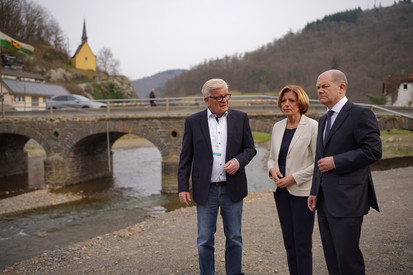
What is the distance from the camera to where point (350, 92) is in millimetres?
32156

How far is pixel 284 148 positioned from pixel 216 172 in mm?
767

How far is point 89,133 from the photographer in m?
16.7

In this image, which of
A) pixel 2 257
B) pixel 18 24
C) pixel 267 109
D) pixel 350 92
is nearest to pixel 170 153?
pixel 267 109

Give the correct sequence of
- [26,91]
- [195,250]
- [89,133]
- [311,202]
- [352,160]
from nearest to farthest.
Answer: [352,160]
[311,202]
[195,250]
[89,133]
[26,91]

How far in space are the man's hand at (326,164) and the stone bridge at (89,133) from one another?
11.9 m

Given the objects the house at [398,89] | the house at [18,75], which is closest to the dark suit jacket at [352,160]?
the house at [398,89]

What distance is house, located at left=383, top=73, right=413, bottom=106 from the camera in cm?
3158

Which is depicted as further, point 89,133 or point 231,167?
point 89,133

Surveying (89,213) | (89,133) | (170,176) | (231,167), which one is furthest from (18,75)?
(231,167)

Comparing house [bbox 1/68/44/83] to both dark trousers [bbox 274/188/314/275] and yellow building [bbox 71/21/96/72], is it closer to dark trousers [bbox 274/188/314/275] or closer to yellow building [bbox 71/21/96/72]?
yellow building [bbox 71/21/96/72]

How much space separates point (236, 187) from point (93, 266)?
3.28 metres

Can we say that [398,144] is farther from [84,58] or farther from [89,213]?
[84,58]

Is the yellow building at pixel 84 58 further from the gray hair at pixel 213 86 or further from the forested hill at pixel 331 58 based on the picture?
the gray hair at pixel 213 86

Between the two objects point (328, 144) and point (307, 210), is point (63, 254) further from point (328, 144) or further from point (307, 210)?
point (328, 144)
